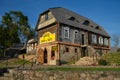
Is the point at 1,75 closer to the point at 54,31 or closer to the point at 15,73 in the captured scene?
the point at 15,73

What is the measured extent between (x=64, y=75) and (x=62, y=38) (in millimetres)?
16752

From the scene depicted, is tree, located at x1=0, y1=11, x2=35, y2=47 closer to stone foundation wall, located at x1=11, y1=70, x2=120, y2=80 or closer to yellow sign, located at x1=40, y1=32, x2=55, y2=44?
yellow sign, located at x1=40, y1=32, x2=55, y2=44

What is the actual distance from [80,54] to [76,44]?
1.82 meters

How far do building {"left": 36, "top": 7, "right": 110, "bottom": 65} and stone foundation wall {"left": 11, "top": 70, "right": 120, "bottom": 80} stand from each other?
1343cm

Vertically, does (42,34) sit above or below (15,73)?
above

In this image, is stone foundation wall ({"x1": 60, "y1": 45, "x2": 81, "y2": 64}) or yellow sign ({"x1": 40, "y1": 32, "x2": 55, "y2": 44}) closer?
stone foundation wall ({"x1": 60, "y1": 45, "x2": 81, "y2": 64})

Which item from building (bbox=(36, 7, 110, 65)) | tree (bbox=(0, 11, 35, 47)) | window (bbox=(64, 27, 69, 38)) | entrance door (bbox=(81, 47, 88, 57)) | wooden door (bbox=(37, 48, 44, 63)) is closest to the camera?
building (bbox=(36, 7, 110, 65))

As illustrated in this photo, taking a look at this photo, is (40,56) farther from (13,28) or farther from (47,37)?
(13,28)

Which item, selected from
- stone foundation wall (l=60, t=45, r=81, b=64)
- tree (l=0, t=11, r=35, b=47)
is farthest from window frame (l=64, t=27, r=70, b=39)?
tree (l=0, t=11, r=35, b=47)

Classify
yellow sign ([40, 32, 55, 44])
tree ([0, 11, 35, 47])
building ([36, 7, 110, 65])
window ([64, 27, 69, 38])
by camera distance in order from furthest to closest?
1. tree ([0, 11, 35, 47])
2. window ([64, 27, 69, 38])
3. yellow sign ([40, 32, 55, 44])
4. building ([36, 7, 110, 65])

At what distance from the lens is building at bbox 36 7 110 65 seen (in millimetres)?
26609

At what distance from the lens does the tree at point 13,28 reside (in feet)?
176

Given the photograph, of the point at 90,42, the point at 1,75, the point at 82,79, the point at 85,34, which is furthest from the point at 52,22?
A: the point at 82,79

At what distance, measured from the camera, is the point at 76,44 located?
1155 inches
